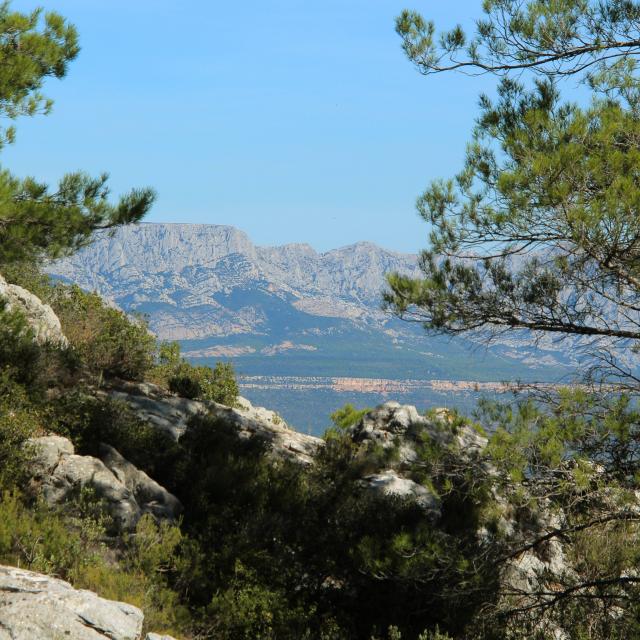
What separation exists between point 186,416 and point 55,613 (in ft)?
25.4

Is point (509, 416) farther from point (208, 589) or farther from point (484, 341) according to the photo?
point (208, 589)

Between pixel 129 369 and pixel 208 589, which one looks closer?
pixel 208 589

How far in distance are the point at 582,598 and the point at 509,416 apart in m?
2.25

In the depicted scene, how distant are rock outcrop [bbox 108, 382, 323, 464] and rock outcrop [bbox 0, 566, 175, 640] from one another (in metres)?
6.07

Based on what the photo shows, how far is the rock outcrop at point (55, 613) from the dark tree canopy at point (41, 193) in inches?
225

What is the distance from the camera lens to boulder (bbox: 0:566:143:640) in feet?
→ 18.2

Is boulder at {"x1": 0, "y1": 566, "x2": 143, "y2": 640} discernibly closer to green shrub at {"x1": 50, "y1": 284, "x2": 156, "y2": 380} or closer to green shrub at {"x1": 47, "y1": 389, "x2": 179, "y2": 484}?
green shrub at {"x1": 47, "y1": 389, "x2": 179, "y2": 484}

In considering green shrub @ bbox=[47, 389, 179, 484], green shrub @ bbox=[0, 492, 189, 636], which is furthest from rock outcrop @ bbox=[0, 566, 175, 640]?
green shrub @ bbox=[47, 389, 179, 484]

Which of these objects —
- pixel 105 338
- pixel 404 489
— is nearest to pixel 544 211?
pixel 404 489

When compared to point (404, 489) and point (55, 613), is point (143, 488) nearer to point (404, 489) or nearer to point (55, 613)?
point (55, 613)

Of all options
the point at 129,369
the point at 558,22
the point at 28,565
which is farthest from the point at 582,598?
the point at 129,369

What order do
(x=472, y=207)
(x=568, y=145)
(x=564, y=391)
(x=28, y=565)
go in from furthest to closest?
(x=472, y=207)
(x=564, y=391)
(x=568, y=145)
(x=28, y=565)

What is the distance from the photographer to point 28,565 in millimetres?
6969

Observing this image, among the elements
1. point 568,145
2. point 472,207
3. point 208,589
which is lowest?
point 208,589
